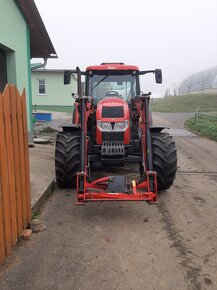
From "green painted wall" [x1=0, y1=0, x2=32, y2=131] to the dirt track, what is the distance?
472 centimetres

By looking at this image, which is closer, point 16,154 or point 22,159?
point 16,154

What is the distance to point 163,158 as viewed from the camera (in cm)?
578

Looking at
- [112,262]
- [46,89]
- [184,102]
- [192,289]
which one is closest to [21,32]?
[112,262]

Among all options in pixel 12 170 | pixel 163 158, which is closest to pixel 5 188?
pixel 12 170

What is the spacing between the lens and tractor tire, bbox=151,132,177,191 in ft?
19.0

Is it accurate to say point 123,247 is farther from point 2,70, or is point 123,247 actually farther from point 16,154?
point 2,70

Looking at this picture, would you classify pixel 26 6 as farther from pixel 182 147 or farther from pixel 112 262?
pixel 112 262

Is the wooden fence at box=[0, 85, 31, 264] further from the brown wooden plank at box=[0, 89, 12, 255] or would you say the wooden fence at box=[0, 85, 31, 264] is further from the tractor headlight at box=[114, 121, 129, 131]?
the tractor headlight at box=[114, 121, 129, 131]

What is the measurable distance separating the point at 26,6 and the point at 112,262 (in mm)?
8381

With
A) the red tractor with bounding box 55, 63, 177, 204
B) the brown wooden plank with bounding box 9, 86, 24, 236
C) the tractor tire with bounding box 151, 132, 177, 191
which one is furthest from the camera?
the tractor tire with bounding box 151, 132, 177, 191

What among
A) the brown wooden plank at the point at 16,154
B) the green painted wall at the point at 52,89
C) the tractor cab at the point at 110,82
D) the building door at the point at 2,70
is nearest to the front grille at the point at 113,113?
the tractor cab at the point at 110,82

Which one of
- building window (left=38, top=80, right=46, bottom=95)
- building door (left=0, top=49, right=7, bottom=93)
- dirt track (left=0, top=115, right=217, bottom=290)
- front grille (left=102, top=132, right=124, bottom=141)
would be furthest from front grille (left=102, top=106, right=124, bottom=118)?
building window (left=38, top=80, right=46, bottom=95)

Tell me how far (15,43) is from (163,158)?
6.05 metres

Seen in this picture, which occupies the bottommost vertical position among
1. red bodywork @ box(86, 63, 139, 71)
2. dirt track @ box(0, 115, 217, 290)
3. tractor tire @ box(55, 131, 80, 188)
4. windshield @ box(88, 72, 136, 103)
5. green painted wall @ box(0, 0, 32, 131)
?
dirt track @ box(0, 115, 217, 290)
